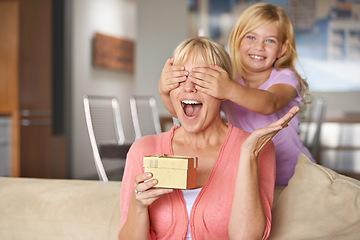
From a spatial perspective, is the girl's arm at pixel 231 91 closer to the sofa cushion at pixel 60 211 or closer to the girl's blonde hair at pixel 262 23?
the girl's blonde hair at pixel 262 23

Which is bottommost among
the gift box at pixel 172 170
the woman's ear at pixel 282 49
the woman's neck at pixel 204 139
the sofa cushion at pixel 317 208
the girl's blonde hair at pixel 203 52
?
the sofa cushion at pixel 317 208

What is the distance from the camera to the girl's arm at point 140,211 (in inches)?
42.5

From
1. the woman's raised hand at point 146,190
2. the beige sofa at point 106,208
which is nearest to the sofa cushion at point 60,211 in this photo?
the beige sofa at point 106,208

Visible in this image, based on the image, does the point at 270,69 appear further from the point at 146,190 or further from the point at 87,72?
the point at 87,72

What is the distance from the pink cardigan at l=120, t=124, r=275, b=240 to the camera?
1.22 meters

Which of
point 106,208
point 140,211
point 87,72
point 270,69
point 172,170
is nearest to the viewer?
point 172,170

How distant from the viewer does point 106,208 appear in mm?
1567

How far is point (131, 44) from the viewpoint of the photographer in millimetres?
7727

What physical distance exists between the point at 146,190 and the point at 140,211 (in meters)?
0.11

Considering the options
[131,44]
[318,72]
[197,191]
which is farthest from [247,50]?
[131,44]

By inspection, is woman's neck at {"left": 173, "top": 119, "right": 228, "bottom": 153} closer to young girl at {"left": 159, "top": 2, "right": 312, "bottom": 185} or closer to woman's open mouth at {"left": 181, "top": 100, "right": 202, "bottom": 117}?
woman's open mouth at {"left": 181, "top": 100, "right": 202, "bottom": 117}

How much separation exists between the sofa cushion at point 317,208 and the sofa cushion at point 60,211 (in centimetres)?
55

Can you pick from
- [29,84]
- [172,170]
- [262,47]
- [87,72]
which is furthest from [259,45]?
[87,72]

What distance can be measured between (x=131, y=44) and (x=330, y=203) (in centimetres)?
673
